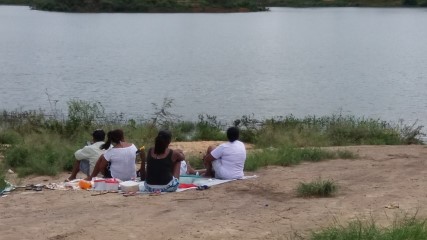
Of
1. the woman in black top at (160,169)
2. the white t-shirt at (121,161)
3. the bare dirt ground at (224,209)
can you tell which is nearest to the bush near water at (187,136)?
the bare dirt ground at (224,209)

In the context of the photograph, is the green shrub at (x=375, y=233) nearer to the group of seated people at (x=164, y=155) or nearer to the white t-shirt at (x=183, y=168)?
the group of seated people at (x=164, y=155)

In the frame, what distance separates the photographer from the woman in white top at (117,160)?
941cm

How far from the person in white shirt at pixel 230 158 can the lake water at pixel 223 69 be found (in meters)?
12.2

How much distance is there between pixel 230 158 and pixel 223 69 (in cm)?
2658

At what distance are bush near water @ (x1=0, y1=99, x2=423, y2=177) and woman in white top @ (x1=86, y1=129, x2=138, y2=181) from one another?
1.65 m

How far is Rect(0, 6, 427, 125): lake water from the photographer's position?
80.2 ft

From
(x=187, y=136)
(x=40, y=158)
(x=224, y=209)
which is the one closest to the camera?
(x=224, y=209)

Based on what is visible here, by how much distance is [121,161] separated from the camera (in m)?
9.43

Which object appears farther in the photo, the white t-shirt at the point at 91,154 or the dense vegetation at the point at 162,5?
the dense vegetation at the point at 162,5

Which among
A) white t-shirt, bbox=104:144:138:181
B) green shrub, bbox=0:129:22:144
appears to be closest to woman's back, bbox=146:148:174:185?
white t-shirt, bbox=104:144:138:181

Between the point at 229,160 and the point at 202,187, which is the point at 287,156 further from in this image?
the point at 202,187

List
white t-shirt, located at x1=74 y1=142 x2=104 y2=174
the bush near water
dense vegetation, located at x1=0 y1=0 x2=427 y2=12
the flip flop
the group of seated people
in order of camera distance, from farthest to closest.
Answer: dense vegetation, located at x1=0 y1=0 x2=427 y2=12
the bush near water
white t-shirt, located at x1=74 y1=142 x2=104 y2=174
the group of seated people
the flip flop

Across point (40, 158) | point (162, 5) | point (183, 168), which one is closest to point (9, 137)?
point (40, 158)

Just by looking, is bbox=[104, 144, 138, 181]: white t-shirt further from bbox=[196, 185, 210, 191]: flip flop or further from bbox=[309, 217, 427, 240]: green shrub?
bbox=[309, 217, 427, 240]: green shrub
